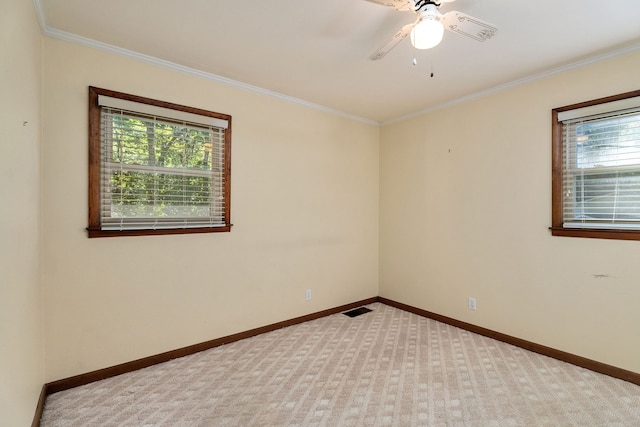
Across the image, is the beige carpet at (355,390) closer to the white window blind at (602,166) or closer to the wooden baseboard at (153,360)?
the wooden baseboard at (153,360)

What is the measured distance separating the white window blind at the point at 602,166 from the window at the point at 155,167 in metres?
3.00

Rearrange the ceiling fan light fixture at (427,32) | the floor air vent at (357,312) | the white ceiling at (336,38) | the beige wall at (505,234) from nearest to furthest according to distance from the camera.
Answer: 1. the ceiling fan light fixture at (427,32)
2. the white ceiling at (336,38)
3. the beige wall at (505,234)
4. the floor air vent at (357,312)

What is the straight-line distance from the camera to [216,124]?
2.77m

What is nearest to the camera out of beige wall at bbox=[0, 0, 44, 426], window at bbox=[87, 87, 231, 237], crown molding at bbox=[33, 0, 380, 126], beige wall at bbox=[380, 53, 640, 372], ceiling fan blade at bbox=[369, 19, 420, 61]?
beige wall at bbox=[0, 0, 44, 426]

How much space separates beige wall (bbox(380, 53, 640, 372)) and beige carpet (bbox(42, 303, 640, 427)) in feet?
1.10

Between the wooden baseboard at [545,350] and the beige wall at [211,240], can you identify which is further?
the wooden baseboard at [545,350]

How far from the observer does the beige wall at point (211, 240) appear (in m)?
2.12

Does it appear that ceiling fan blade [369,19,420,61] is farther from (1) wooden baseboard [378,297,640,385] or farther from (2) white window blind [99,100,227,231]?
(1) wooden baseboard [378,297,640,385]

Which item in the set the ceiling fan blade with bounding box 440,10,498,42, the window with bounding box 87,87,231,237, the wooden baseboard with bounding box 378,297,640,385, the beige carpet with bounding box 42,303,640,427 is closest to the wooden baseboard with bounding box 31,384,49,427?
the beige carpet with bounding box 42,303,640,427

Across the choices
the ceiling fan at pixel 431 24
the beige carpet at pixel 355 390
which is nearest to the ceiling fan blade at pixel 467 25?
the ceiling fan at pixel 431 24

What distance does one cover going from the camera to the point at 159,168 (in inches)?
97.9

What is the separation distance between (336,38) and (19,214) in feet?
7.01

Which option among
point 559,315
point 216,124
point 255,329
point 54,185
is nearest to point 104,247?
point 54,185

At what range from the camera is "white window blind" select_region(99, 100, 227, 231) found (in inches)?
90.1
